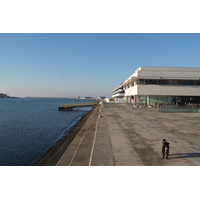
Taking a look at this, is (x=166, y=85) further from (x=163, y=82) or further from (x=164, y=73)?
(x=164, y=73)

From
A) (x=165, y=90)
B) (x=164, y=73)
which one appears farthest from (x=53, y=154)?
(x=164, y=73)

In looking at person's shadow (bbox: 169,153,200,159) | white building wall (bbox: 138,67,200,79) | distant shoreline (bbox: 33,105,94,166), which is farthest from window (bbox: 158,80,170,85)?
person's shadow (bbox: 169,153,200,159)

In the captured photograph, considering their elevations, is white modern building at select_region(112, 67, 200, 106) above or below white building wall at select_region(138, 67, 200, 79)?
below

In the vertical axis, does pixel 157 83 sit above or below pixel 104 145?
above

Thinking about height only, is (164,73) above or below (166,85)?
above

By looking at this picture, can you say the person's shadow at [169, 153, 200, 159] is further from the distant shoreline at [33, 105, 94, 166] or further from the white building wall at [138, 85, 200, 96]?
the white building wall at [138, 85, 200, 96]

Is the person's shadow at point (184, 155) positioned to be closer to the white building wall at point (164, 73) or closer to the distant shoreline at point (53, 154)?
the distant shoreline at point (53, 154)

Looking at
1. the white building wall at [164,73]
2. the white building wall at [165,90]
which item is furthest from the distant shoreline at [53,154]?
the white building wall at [164,73]

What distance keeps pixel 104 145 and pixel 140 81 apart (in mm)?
38303

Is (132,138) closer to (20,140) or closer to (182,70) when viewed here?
(20,140)

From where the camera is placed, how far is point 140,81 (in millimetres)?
46531

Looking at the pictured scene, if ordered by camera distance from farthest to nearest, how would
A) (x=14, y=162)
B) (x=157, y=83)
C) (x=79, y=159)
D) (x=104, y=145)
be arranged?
1. (x=157, y=83)
2. (x=14, y=162)
3. (x=104, y=145)
4. (x=79, y=159)

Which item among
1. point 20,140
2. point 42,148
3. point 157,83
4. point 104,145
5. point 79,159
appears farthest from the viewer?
point 157,83

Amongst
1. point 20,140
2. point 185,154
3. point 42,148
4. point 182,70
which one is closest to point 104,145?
point 185,154
